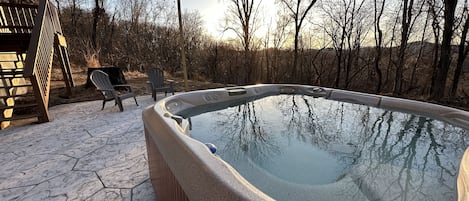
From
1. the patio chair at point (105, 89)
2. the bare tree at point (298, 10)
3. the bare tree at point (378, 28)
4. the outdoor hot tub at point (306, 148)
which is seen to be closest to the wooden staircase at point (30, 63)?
the patio chair at point (105, 89)

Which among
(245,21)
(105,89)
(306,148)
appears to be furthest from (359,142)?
(245,21)

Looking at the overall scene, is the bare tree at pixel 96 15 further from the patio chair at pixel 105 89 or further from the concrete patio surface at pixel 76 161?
the concrete patio surface at pixel 76 161

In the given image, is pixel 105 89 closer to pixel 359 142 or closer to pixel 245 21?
pixel 359 142

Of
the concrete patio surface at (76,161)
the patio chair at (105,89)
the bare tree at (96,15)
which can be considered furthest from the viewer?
the bare tree at (96,15)

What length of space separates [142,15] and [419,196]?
10.6 metres

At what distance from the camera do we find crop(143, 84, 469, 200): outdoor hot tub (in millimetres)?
1042

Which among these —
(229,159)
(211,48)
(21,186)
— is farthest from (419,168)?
(211,48)

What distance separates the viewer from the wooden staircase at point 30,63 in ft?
10.3

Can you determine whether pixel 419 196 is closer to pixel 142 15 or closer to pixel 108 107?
pixel 108 107

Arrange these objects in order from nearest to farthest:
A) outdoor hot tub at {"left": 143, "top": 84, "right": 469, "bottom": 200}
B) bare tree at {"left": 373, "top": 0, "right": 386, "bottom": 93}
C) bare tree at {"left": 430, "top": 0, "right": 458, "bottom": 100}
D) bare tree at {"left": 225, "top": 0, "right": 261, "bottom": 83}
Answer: outdoor hot tub at {"left": 143, "top": 84, "right": 469, "bottom": 200} < bare tree at {"left": 430, "top": 0, "right": 458, "bottom": 100} < bare tree at {"left": 373, "top": 0, "right": 386, "bottom": 93} < bare tree at {"left": 225, "top": 0, "right": 261, "bottom": 83}

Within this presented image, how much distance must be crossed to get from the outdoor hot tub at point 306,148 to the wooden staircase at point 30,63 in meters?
2.23

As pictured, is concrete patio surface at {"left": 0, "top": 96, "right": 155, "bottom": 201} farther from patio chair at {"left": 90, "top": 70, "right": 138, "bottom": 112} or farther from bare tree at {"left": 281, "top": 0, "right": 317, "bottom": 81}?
bare tree at {"left": 281, "top": 0, "right": 317, "bottom": 81}

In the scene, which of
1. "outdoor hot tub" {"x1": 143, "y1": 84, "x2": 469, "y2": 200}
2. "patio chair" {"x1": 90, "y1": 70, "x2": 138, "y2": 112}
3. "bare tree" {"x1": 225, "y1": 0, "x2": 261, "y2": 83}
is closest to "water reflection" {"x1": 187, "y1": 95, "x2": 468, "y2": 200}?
"outdoor hot tub" {"x1": 143, "y1": 84, "x2": 469, "y2": 200}

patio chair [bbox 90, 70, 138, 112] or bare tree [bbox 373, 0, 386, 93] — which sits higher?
bare tree [bbox 373, 0, 386, 93]
